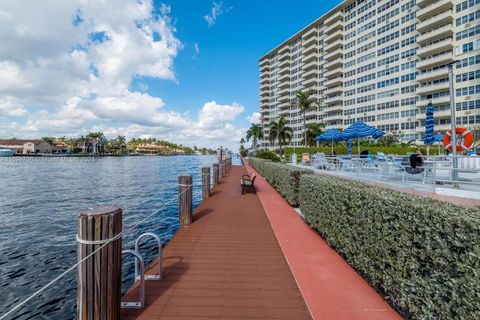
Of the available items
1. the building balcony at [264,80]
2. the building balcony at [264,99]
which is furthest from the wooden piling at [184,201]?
the building balcony at [264,80]

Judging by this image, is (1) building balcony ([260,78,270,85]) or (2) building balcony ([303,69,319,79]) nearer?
(2) building balcony ([303,69,319,79])

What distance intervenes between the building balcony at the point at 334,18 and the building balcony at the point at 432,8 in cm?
2157

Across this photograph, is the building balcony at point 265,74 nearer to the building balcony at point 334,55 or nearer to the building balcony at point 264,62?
the building balcony at point 264,62

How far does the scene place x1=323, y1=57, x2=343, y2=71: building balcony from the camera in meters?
66.4

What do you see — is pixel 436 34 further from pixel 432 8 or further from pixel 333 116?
pixel 333 116

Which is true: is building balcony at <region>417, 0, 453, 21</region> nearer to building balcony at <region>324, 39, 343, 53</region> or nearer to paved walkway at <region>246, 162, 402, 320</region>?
building balcony at <region>324, 39, 343, 53</region>

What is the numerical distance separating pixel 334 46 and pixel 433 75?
28.2m

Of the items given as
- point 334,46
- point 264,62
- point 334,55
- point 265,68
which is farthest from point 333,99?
point 264,62

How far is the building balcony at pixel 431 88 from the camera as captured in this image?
45.2 metres

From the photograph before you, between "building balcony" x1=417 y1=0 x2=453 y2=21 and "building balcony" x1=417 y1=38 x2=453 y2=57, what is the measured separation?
5521 mm

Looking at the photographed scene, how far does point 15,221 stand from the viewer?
11.8 m

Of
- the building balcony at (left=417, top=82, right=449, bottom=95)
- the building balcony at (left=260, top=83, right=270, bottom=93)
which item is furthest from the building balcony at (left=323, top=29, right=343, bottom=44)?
the building balcony at (left=260, top=83, right=270, bottom=93)

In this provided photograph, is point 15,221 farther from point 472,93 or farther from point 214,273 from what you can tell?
point 472,93

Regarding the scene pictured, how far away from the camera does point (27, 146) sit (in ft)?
400
